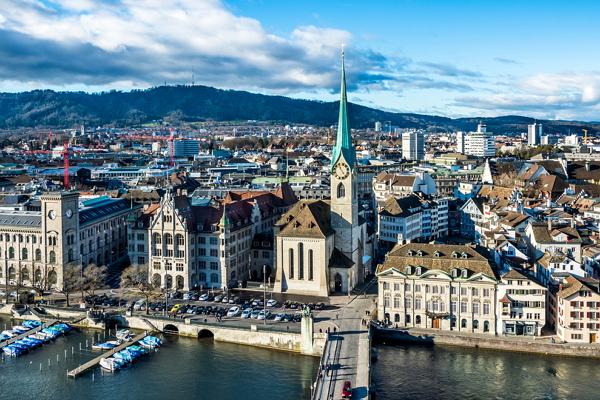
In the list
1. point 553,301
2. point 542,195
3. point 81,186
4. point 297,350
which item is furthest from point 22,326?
point 542,195

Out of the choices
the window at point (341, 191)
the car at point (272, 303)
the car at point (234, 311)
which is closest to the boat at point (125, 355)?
the car at point (234, 311)

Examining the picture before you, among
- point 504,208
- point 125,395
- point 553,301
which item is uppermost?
point 504,208

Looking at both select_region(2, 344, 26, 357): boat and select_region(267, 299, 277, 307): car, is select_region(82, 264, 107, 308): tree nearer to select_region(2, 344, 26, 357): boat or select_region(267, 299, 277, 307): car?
select_region(2, 344, 26, 357): boat

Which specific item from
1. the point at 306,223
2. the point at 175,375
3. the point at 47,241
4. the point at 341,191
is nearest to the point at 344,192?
the point at 341,191

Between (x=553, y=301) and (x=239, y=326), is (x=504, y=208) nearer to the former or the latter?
(x=553, y=301)

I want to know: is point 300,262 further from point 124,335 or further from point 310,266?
point 124,335
